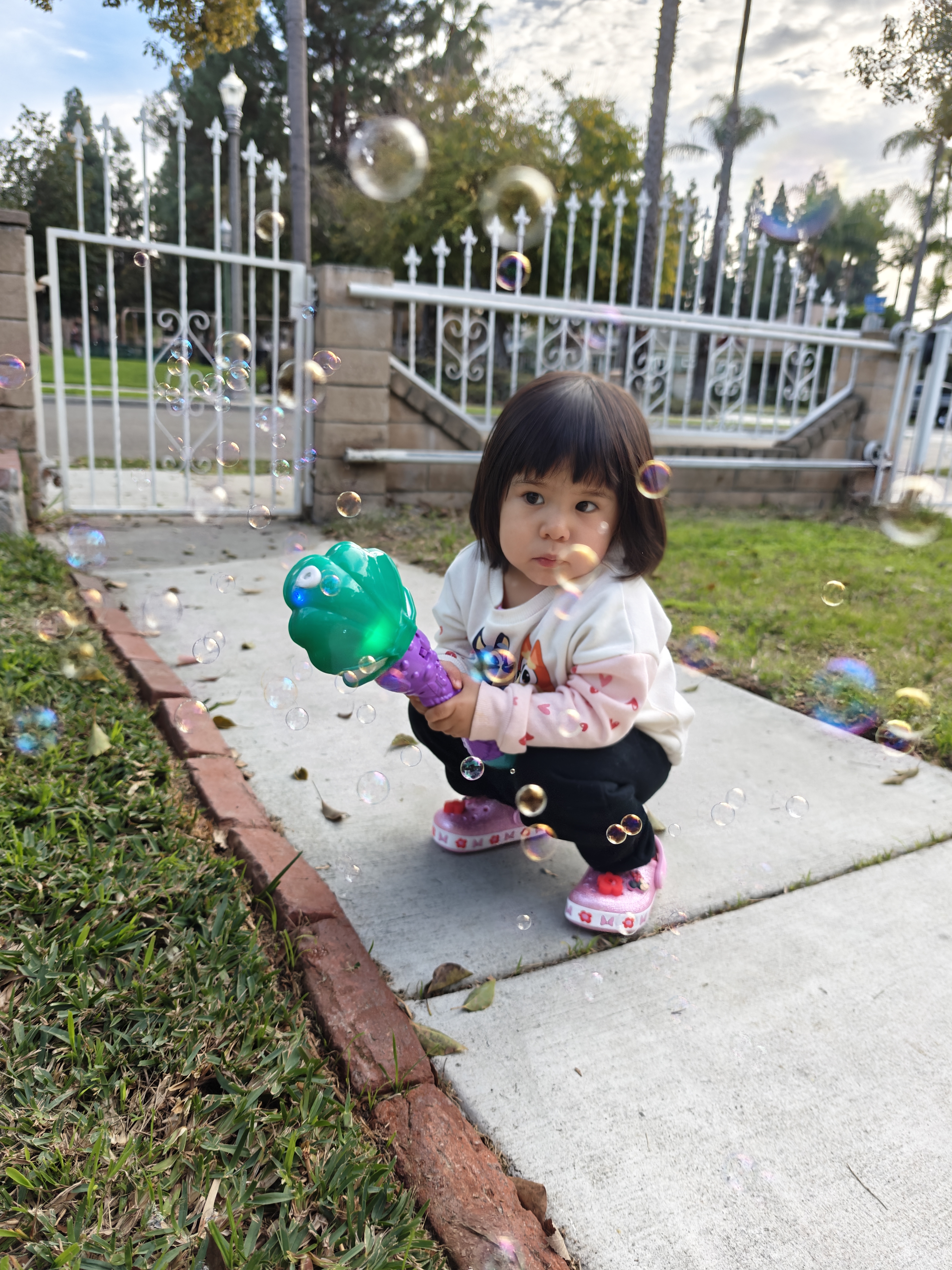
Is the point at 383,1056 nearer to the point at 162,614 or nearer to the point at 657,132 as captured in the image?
the point at 162,614

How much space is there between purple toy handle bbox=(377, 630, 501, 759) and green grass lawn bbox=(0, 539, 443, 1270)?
0.57 metres

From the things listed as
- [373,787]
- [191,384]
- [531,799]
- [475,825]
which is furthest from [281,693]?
[191,384]

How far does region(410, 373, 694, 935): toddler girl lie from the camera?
65.7 inches

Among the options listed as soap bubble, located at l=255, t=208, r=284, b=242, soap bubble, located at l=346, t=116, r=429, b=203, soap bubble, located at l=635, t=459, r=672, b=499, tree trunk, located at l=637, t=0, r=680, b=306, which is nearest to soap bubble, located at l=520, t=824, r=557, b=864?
soap bubble, located at l=635, t=459, r=672, b=499

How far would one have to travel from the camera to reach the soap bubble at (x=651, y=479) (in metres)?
1.74

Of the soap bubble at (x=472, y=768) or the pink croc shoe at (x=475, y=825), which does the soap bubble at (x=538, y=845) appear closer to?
the pink croc shoe at (x=475, y=825)

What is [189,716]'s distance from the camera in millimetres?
2592

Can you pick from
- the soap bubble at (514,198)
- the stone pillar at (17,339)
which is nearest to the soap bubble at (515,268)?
the stone pillar at (17,339)

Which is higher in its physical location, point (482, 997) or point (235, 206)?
point (235, 206)

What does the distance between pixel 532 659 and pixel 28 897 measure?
1.10 metres

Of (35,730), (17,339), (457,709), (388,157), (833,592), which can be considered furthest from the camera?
(388,157)

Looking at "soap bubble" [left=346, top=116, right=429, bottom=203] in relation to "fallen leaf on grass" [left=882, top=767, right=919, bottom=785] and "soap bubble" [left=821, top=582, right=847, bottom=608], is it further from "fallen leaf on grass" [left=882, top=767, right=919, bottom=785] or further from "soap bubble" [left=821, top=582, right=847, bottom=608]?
"fallen leaf on grass" [left=882, top=767, right=919, bottom=785]

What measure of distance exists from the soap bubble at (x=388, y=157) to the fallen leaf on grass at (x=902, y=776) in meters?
5.11

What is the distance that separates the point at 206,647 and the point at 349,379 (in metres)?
3.74
